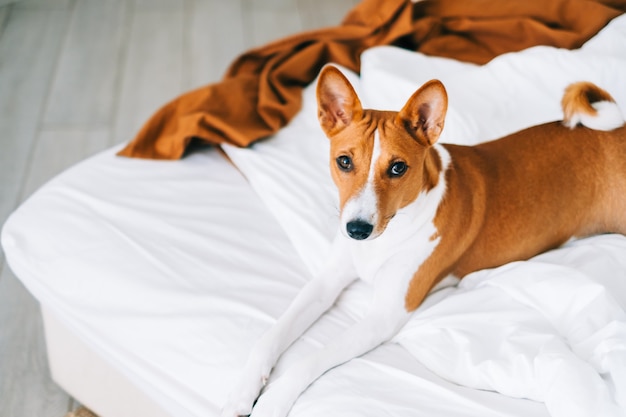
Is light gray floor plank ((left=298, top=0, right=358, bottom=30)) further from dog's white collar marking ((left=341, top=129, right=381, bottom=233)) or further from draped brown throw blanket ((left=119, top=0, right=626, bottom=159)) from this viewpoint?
dog's white collar marking ((left=341, top=129, right=381, bottom=233))

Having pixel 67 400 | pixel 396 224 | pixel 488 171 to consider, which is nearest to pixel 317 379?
pixel 396 224

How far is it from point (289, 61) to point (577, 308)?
1.27 meters

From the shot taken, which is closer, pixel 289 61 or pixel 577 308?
pixel 577 308

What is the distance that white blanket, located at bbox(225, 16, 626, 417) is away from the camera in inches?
50.6

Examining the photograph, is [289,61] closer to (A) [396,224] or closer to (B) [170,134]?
A: (B) [170,134]

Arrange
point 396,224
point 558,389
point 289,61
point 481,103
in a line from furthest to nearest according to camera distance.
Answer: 1. point 289,61
2. point 481,103
3. point 396,224
4. point 558,389

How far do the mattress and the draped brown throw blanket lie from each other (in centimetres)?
7

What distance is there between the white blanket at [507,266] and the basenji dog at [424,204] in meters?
0.07

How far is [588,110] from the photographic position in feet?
5.50

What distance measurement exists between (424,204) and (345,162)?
218 millimetres

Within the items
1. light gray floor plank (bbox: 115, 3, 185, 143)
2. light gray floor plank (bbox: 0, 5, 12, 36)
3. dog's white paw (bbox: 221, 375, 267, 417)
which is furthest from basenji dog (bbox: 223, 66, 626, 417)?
light gray floor plank (bbox: 0, 5, 12, 36)

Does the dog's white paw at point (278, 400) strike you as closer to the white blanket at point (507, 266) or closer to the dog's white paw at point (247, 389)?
the dog's white paw at point (247, 389)

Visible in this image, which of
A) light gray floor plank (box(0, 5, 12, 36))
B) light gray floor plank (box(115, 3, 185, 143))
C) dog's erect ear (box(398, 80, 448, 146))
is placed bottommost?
light gray floor plank (box(115, 3, 185, 143))

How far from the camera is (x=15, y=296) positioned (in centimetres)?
220
